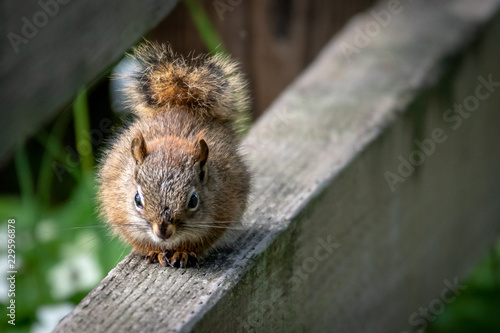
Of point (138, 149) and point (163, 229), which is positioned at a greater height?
point (138, 149)

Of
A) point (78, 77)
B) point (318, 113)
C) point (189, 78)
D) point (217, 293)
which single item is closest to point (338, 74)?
point (318, 113)

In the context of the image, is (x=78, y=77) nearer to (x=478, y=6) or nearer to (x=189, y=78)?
(x=189, y=78)

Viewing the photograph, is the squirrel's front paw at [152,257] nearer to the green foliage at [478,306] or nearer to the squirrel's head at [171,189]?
the squirrel's head at [171,189]

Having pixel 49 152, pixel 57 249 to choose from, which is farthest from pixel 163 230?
pixel 49 152

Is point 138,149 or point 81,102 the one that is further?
point 81,102

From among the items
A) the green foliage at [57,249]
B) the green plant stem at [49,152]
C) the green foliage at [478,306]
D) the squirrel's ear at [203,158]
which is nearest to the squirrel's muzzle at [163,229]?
the squirrel's ear at [203,158]

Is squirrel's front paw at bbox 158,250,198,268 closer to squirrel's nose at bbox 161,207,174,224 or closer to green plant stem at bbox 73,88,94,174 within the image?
squirrel's nose at bbox 161,207,174,224

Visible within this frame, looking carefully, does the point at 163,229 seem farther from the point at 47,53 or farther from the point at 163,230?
the point at 47,53

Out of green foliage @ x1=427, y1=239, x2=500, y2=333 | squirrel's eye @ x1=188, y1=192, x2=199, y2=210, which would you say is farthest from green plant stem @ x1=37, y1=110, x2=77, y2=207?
green foliage @ x1=427, y1=239, x2=500, y2=333
